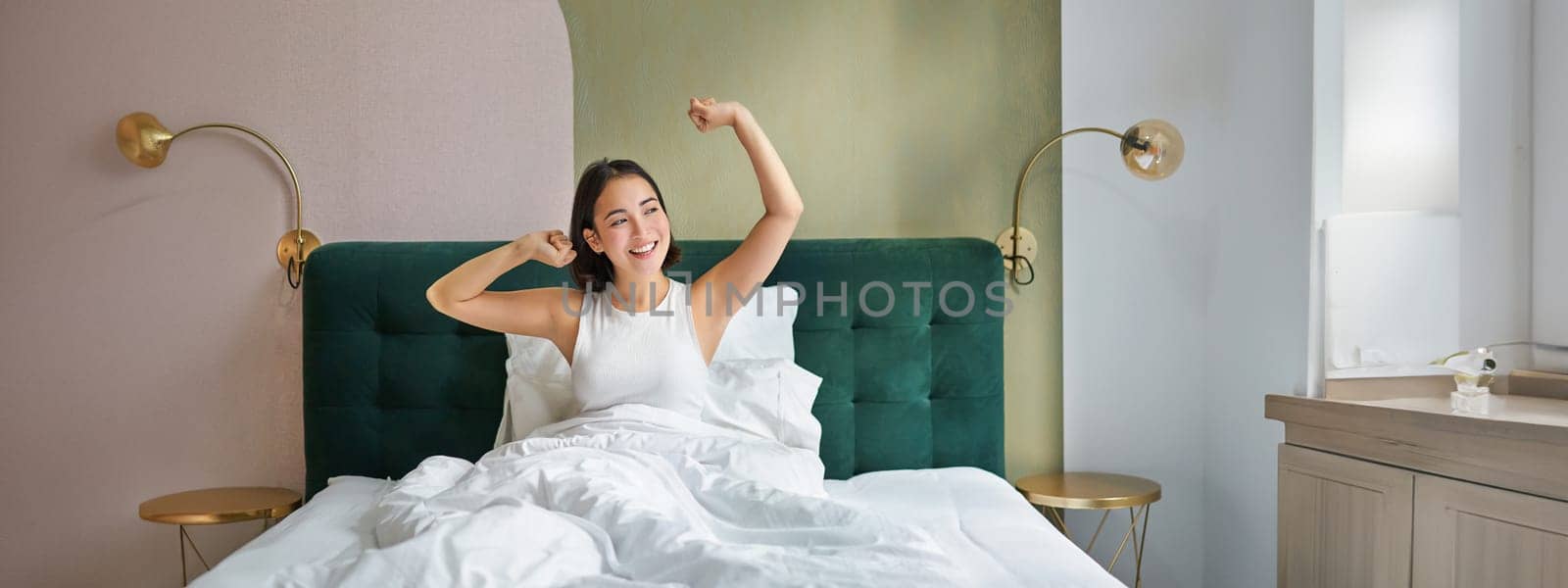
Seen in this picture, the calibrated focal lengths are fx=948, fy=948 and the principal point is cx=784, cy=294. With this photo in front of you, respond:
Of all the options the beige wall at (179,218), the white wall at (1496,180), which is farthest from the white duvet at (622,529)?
the white wall at (1496,180)

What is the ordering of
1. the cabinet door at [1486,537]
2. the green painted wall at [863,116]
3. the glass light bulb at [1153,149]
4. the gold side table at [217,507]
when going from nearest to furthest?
1. the cabinet door at [1486,537]
2. the gold side table at [217,507]
3. the glass light bulb at [1153,149]
4. the green painted wall at [863,116]

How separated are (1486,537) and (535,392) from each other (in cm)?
200

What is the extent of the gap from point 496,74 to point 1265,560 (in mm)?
2448

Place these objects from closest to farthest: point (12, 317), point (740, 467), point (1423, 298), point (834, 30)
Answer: point (740, 467) → point (1423, 298) → point (12, 317) → point (834, 30)

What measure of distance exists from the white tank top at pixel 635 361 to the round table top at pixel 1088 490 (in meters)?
0.95

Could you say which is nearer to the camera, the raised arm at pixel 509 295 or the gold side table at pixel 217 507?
the raised arm at pixel 509 295

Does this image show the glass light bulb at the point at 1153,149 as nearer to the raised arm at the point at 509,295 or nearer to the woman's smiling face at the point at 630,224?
the woman's smiling face at the point at 630,224

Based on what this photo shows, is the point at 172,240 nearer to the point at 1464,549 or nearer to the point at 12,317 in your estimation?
the point at 12,317

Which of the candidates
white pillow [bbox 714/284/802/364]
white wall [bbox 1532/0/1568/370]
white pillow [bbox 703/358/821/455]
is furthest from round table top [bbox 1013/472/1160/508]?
white wall [bbox 1532/0/1568/370]

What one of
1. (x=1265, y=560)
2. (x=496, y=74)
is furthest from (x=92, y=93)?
(x=1265, y=560)

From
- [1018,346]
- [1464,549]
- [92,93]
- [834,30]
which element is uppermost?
[834,30]

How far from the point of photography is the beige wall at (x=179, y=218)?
2.49m

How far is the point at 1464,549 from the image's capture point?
1863 mm

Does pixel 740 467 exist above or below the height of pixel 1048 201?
below
